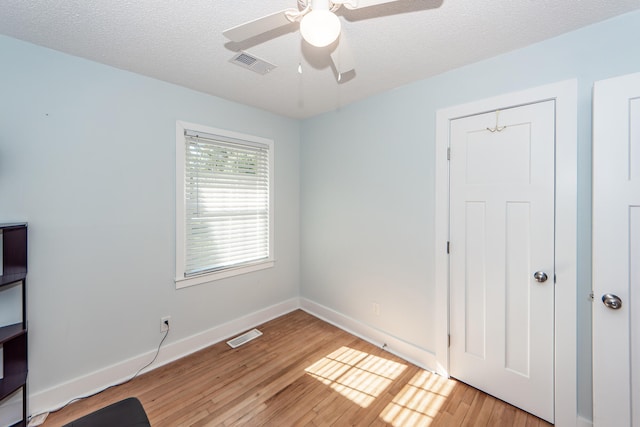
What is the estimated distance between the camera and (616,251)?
1424 millimetres

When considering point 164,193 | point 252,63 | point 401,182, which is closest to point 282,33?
point 252,63

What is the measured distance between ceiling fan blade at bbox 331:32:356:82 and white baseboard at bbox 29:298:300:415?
2631mm

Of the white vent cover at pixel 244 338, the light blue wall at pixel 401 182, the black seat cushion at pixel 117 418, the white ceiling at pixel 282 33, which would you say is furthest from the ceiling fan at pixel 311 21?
the white vent cover at pixel 244 338

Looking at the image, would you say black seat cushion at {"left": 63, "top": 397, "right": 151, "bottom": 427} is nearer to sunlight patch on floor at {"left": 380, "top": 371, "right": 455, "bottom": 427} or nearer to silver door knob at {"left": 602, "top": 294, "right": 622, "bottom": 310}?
sunlight patch on floor at {"left": 380, "top": 371, "right": 455, "bottom": 427}

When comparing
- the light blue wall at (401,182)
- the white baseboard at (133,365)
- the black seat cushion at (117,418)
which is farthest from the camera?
the white baseboard at (133,365)

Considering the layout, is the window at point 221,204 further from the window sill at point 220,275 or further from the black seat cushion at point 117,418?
the black seat cushion at point 117,418

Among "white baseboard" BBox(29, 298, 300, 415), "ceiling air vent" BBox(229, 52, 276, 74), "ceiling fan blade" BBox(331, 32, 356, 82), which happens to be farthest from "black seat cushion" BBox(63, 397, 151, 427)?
"ceiling air vent" BBox(229, 52, 276, 74)

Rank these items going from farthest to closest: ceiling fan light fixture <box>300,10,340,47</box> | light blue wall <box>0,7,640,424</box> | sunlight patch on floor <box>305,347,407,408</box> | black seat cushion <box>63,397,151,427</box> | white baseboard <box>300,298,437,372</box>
Answer: 1. white baseboard <box>300,298,437,372</box>
2. sunlight patch on floor <box>305,347,407,408</box>
3. light blue wall <box>0,7,640,424</box>
4. black seat cushion <box>63,397,151,427</box>
5. ceiling fan light fixture <box>300,10,340,47</box>

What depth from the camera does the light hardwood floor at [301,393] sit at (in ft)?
5.81

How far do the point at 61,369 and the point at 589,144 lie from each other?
386 centimetres

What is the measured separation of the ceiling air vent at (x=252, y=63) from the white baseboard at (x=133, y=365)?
98.0 inches

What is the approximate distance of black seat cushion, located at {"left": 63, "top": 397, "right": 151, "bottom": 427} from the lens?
Result: 121cm

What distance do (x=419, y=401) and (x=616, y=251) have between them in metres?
1.56

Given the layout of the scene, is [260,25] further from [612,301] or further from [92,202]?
[612,301]
